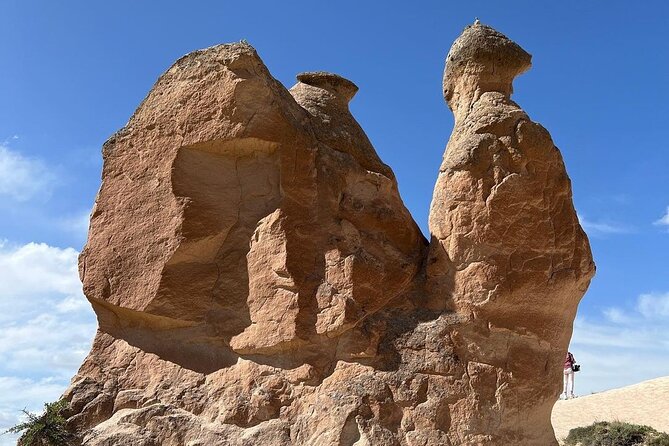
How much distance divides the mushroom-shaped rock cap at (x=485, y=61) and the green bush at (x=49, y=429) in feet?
18.4

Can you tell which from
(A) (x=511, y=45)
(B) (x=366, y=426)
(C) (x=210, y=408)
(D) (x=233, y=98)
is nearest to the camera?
(B) (x=366, y=426)

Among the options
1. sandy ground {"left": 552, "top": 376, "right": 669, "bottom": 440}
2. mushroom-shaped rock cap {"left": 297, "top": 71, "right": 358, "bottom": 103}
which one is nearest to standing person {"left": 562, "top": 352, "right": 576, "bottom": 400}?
sandy ground {"left": 552, "top": 376, "right": 669, "bottom": 440}

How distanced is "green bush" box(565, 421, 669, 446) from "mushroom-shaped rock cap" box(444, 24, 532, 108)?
12.7 metres

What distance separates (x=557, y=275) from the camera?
22.7ft

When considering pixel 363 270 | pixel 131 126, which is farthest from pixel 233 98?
pixel 363 270

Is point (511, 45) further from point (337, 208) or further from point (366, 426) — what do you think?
point (366, 426)

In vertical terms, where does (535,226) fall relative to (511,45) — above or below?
below

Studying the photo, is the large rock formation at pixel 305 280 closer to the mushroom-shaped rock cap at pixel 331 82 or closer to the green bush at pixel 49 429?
the green bush at pixel 49 429

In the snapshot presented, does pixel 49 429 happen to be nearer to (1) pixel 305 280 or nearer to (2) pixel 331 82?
(1) pixel 305 280

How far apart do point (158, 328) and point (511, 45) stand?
512cm

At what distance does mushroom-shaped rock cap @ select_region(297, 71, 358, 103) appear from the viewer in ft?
30.0

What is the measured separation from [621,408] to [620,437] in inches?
325

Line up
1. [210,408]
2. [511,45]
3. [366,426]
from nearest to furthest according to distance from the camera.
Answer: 1. [366,426]
2. [210,408]
3. [511,45]

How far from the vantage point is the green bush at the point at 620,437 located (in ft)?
57.3
